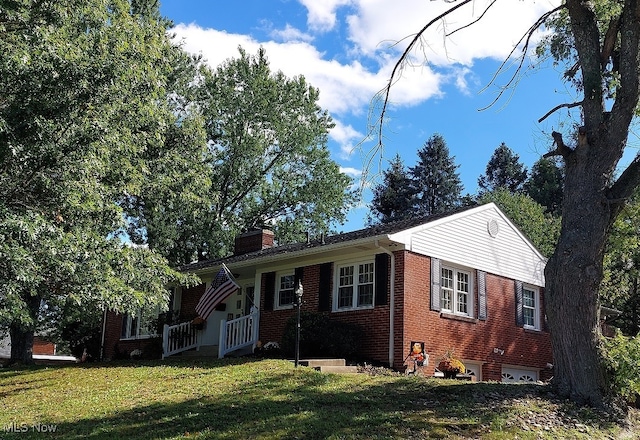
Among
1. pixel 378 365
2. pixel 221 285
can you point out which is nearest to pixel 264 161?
pixel 221 285

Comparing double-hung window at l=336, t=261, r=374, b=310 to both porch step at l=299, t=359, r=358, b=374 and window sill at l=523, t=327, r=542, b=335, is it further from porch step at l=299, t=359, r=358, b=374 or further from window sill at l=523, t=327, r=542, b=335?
window sill at l=523, t=327, r=542, b=335

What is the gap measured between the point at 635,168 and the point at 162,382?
30.8ft

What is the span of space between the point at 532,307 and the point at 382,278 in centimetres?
649

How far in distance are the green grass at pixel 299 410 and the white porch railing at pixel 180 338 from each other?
6530mm

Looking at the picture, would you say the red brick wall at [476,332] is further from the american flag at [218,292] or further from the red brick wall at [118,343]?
the red brick wall at [118,343]

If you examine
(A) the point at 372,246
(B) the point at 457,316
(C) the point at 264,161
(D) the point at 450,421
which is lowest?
(D) the point at 450,421

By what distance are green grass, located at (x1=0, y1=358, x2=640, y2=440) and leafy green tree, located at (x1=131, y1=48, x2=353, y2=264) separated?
56.3ft

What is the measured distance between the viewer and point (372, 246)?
49.4 ft

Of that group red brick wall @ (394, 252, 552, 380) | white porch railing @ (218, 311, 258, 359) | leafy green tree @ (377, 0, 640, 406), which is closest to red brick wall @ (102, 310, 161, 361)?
white porch railing @ (218, 311, 258, 359)

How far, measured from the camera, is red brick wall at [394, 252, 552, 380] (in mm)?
14820

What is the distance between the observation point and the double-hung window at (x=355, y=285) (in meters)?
15.5

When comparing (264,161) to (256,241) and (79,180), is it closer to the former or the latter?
(256,241)

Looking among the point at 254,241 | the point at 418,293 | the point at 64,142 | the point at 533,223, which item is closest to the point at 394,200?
the point at 533,223

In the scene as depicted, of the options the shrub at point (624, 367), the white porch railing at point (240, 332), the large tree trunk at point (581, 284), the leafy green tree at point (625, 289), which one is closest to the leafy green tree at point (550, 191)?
the leafy green tree at point (625, 289)
